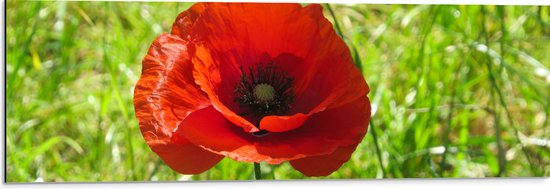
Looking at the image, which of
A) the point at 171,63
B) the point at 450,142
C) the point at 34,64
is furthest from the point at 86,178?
the point at 450,142

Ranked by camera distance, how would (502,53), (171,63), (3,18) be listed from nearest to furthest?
(171,63)
(3,18)
(502,53)

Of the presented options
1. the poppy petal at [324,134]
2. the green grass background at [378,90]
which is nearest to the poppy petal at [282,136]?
the poppy petal at [324,134]

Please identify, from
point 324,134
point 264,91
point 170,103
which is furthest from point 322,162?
point 170,103

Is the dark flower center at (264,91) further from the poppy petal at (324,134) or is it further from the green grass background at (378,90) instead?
the green grass background at (378,90)

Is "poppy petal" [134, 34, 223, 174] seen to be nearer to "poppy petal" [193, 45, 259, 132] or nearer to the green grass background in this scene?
"poppy petal" [193, 45, 259, 132]

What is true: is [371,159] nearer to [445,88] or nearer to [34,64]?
[445,88]

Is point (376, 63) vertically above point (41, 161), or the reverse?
point (376, 63)
